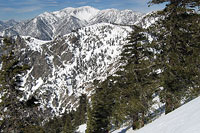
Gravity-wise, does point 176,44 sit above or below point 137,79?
above

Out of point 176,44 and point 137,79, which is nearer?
point 176,44

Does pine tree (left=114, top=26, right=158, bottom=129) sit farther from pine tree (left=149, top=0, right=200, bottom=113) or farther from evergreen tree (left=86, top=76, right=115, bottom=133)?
evergreen tree (left=86, top=76, right=115, bottom=133)

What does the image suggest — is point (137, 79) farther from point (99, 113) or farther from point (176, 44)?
point (99, 113)

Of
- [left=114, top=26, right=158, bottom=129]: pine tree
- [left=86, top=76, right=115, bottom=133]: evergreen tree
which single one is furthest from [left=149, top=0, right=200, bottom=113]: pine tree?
[left=86, top=76, right=115, bottom=133]: evergreen tree

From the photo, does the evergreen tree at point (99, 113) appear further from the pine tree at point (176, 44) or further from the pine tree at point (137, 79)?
the pine tree at point (176, 44)

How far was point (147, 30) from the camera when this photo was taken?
1355cm

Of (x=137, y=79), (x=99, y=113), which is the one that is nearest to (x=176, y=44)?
(x=137, y=79)

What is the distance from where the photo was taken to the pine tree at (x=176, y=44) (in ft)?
42.4

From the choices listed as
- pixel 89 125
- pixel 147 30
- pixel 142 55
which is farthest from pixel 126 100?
pixel 89 125

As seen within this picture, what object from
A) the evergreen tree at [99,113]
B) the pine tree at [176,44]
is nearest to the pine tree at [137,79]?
the pine tree at [176,44]

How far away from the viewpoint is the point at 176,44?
13633mm

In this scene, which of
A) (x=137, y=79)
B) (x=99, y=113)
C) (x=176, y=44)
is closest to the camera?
(x=176, y=44)

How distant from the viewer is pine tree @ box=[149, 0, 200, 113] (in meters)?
12.9

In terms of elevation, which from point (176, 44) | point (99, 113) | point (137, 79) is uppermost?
point (176, 44)
